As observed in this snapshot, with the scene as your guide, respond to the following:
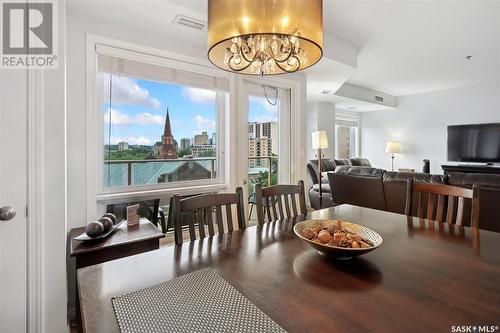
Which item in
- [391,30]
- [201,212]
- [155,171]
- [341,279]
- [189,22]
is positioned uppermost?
[391,30]

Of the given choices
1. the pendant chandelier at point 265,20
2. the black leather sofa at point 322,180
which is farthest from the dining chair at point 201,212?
the black leather sofa at point 322,180

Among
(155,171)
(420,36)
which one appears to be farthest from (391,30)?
(155,171)

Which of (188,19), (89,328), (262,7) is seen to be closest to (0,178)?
(89,328)

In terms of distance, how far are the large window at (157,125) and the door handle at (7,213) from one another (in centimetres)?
94

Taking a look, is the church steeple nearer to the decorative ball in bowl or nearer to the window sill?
the window sill

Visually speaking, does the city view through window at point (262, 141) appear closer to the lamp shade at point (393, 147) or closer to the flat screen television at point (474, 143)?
the lamp shade at point (393, 147)

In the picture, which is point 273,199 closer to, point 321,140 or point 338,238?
point 338,238

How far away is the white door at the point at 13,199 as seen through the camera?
1239 millimetres

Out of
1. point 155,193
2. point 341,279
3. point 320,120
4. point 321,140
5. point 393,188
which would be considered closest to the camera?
point 341,279

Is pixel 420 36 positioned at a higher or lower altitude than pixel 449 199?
higher

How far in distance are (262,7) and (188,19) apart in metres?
1.48

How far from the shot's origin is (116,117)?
2277 millimetres

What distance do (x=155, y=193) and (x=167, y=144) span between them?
52 cm

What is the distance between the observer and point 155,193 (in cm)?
246
